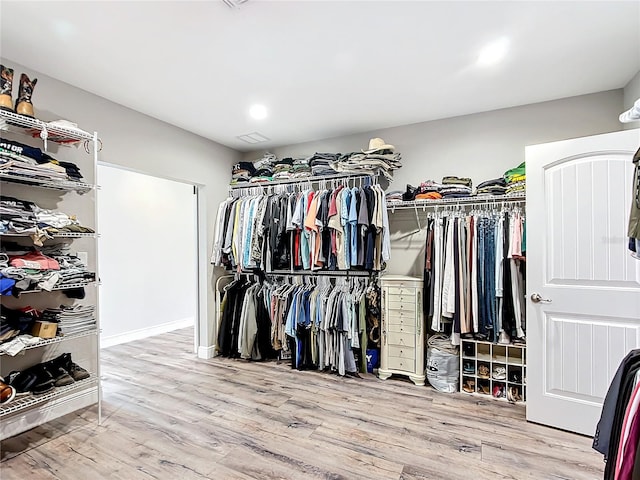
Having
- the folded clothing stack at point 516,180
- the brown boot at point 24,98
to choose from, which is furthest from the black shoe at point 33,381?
the folded clothing stack at point 516,180

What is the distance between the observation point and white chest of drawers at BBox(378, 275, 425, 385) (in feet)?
10.1

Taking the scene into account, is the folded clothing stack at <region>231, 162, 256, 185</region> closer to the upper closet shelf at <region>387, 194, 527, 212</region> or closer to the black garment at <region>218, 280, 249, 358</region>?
the black garment at <region>218, 280, 249, 358</region>

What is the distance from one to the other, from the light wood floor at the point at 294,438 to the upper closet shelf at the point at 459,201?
1.69 m

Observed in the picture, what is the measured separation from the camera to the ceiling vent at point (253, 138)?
3775 millimetres

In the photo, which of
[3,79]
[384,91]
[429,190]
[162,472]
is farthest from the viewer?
[429,190]

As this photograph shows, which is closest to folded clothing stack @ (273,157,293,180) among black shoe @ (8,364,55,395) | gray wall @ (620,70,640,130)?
black shoe @ (8,364,55,395)

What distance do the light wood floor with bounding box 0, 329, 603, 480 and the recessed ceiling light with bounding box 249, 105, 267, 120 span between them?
2555mm

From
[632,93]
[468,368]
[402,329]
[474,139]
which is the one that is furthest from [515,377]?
[632,93]

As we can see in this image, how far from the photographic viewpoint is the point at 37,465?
196 cm

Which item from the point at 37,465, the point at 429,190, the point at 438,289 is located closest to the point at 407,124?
the point at 429,190

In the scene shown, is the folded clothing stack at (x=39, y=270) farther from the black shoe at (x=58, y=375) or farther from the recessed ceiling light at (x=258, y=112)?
the recessed ceiling light at (x=258, y=112)

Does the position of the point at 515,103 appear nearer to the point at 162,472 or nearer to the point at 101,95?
the point at 101,95

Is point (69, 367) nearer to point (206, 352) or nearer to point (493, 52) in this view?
point (206, 352)

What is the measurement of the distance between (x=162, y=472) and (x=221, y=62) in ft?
8.50
